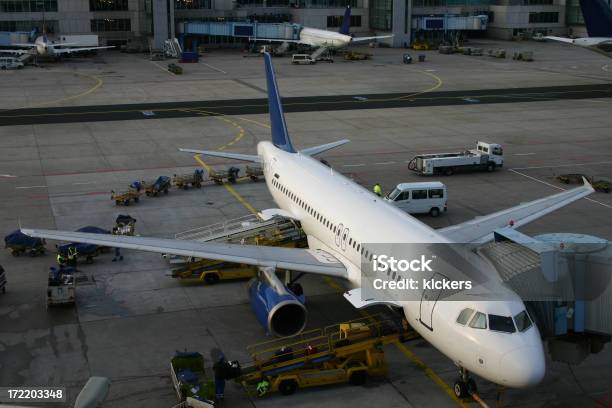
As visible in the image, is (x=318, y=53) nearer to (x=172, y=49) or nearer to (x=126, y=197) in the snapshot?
(x=172, y=49)

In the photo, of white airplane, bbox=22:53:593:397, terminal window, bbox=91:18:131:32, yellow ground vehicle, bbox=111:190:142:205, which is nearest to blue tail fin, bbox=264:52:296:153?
white airplane, bbox=22:53:593:397

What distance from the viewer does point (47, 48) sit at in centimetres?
12044

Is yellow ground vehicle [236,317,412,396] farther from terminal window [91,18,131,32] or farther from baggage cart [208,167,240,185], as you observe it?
terminal window [91,18,131,32]

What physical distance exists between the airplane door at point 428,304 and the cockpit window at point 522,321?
9.08 ft

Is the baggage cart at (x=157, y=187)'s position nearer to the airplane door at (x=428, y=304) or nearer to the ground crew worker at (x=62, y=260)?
the ground crew worker at (x=62, y=260)

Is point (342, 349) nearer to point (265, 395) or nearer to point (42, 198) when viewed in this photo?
point (265, 395)

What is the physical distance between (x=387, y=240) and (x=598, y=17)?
234ft

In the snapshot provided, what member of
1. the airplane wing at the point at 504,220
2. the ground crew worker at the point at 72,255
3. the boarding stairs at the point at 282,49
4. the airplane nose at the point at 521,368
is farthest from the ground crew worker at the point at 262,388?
the boarding stairs at the point at 282,49

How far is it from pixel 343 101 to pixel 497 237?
60398mm

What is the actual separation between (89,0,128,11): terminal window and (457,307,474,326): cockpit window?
127 metres

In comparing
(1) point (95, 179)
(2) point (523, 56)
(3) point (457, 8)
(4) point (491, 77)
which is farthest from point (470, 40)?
(1) point (95, 179)

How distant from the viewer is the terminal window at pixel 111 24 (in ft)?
458

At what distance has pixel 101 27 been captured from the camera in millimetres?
140500

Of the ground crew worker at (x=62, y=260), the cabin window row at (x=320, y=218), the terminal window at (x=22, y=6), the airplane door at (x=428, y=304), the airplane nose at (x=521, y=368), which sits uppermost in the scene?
the terminal window at (x=22, y=6)
